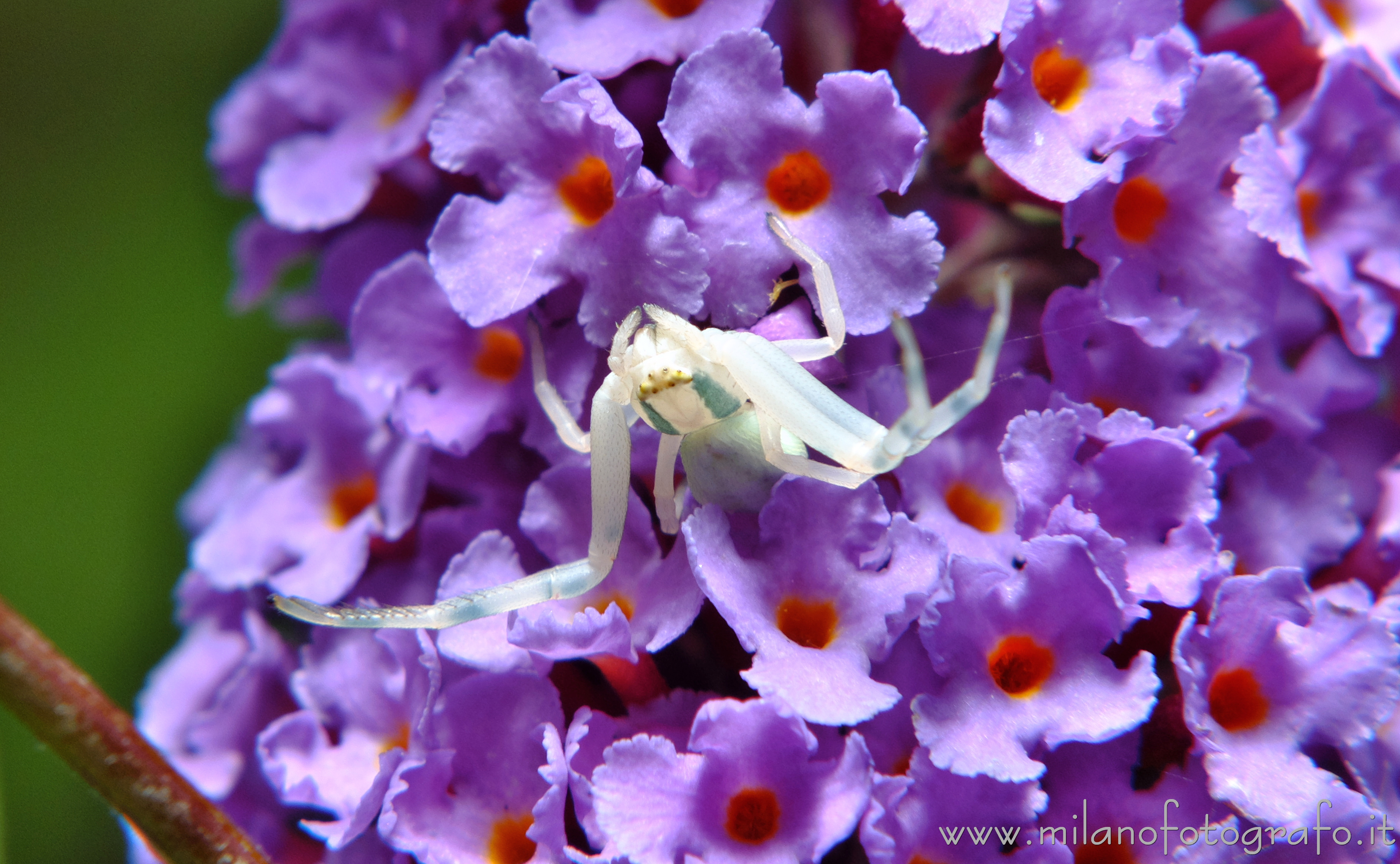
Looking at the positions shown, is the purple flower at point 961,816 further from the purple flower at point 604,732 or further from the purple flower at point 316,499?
the purple flower at point 316,499

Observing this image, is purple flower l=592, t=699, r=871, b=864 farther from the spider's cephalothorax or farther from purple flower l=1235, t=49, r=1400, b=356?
purple flower l=1235, t=49, r=1400, b=356

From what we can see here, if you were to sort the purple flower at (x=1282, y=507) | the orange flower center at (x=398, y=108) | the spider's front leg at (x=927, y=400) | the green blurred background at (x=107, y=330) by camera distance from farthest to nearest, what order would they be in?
1. the green blurred background at (x=107, y=330)
2. the orange flower center at (x=398, y=108)
3. the purple flower at (x=1282, y=507)
4. the spider's front leg at (x=927, y=400)

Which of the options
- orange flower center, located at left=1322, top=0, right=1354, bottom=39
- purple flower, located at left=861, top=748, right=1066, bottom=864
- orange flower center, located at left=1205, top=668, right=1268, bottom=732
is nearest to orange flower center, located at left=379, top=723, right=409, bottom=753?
purple flower, located at left=861, top=748, right=1066, bottom=864

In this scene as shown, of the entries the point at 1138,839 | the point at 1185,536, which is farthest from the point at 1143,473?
the point at 1138,839

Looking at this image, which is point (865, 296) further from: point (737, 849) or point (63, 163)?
point (63, 163)

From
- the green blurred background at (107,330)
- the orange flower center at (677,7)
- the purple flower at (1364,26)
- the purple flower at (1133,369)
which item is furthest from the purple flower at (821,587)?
the green blurred background at (107,330)

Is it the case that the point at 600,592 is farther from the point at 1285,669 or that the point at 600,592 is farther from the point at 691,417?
the point at 1285,669

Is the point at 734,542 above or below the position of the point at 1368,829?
above
